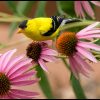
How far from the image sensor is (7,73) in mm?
702

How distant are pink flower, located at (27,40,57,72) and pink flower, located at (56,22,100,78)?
0.9 inches

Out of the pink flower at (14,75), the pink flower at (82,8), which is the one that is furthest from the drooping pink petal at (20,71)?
the pink flower at (82,8)

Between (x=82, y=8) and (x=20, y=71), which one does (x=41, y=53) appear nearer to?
(x=20, y=71)

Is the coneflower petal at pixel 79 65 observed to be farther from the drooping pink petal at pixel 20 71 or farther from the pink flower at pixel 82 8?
the pink flower at pixel 82 8

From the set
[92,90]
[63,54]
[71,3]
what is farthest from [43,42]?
[92,90]

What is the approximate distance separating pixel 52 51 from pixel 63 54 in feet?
0.15

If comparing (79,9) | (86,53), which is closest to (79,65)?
(86,53)

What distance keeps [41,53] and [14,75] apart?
0.06m

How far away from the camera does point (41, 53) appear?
71 cm

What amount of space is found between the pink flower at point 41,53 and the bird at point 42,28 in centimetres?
2

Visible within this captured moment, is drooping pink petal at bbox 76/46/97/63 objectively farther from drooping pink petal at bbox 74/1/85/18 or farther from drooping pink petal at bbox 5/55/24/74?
drooping pink petal at bbox 74/1/85/18

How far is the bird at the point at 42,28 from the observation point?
69 centimetres

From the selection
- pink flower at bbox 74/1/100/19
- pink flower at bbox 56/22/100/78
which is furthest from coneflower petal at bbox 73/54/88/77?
pink flower at bbox 74/1/100/19

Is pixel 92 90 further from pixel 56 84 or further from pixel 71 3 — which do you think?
pixel 71 3
